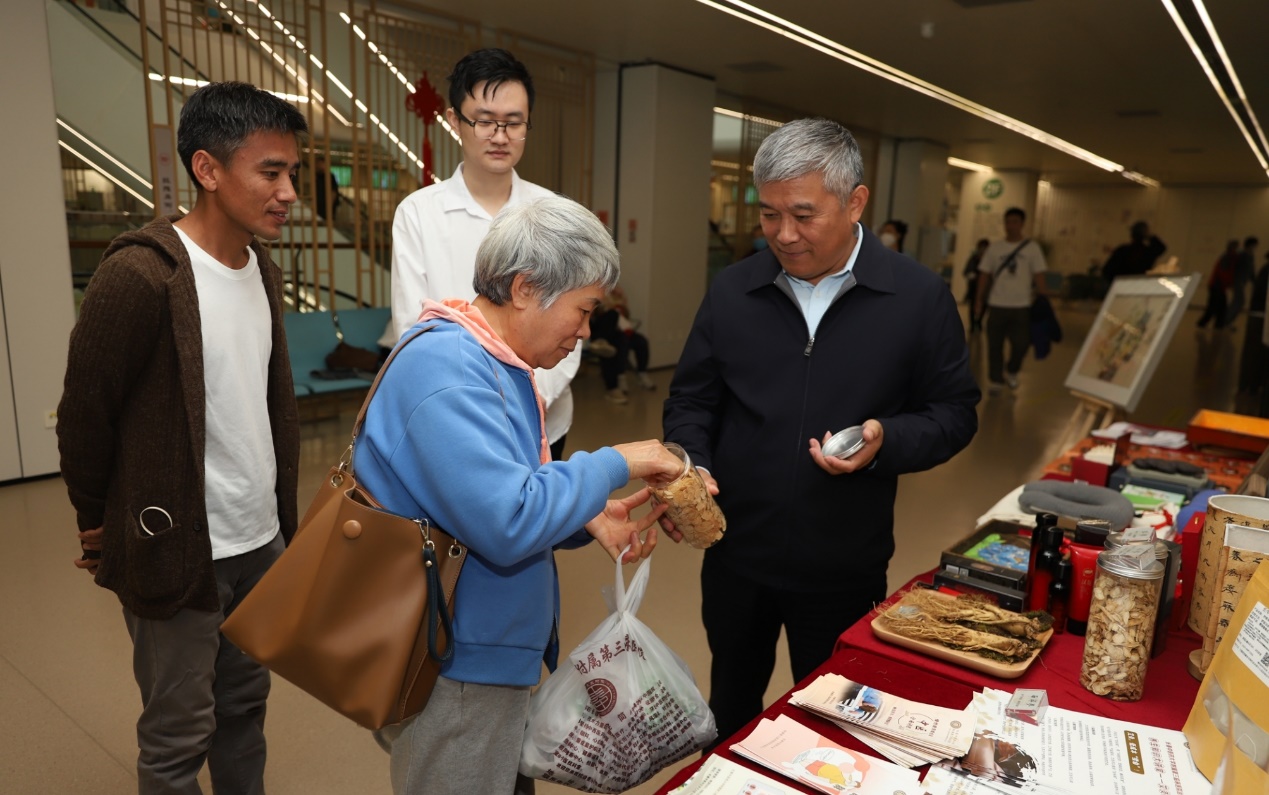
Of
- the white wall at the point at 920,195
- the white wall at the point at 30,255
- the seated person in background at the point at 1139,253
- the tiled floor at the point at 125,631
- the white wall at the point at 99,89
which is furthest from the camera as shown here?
the white wall at the point at 920,195

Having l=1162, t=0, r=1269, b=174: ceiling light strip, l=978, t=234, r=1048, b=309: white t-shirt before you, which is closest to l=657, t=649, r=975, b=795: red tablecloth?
l=1162, t=0, r=1269, b=174: ceiling light strip

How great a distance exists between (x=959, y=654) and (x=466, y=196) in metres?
1.69

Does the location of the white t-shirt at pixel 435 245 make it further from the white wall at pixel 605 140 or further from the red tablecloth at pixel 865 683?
the white wall at pixel 605 140

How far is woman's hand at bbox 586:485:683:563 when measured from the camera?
152 cm

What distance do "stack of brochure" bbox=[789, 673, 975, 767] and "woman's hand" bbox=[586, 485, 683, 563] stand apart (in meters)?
0.37

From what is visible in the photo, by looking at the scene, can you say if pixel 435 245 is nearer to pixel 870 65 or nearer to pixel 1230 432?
pixel 1230 432

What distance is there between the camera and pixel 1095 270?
23.8 m

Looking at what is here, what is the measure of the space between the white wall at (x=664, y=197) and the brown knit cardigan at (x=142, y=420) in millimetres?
7300

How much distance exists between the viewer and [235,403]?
1743mm

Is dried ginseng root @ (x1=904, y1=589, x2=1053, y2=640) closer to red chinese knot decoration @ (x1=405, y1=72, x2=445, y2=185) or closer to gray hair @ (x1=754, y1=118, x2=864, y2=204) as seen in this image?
gray hair @ (x1=754, y1=118, x2=864, y2=204)

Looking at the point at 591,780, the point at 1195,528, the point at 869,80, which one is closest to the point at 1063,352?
the point at 869,80

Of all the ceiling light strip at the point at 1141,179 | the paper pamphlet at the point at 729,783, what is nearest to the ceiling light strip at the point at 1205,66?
the paper pamphlet at the point at 729,783

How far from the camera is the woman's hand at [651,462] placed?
135 cm

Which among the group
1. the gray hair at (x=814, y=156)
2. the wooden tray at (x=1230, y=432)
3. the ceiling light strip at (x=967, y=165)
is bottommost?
the wooden tray at (x=1230, y=432)
